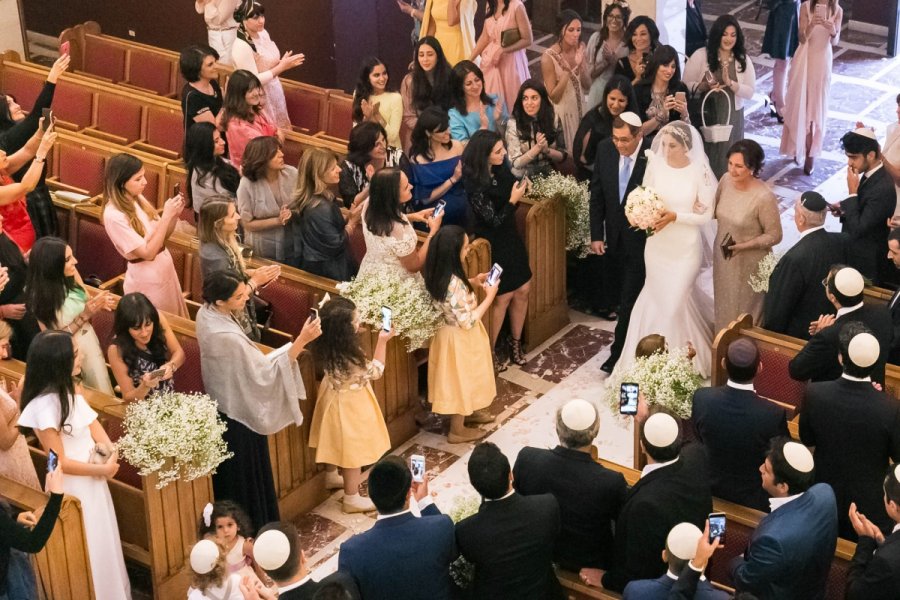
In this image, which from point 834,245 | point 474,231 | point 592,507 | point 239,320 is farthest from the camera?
point 474,231

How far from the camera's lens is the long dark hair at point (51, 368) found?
5.92 metres

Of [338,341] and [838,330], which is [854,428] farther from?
[338,341]

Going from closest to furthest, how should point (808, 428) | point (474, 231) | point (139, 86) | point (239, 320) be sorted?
point (808, 428), point (239, 320), point (474, 231), point (139, 86)

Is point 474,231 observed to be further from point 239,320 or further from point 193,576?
point 193,576

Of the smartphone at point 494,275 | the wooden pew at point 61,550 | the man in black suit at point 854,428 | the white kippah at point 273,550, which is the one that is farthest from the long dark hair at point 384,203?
the white kippah at point 273,550

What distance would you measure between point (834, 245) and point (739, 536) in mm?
2275

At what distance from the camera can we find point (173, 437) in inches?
249

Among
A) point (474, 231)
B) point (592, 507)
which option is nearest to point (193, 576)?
point (592, 507)

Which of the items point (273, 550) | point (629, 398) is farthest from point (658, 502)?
point (273, 550)

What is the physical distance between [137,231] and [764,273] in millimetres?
3643

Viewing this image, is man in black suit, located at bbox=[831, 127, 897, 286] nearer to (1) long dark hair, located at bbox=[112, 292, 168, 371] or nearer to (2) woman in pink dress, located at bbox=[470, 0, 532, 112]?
(2) woman in pink dress, located at bbox=[470, 0, 532, 112]

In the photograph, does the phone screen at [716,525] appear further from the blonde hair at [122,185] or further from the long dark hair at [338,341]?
the blonde hair at [122,185]

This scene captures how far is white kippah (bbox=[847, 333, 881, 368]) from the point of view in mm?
5844

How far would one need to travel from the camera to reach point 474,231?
334 inches
